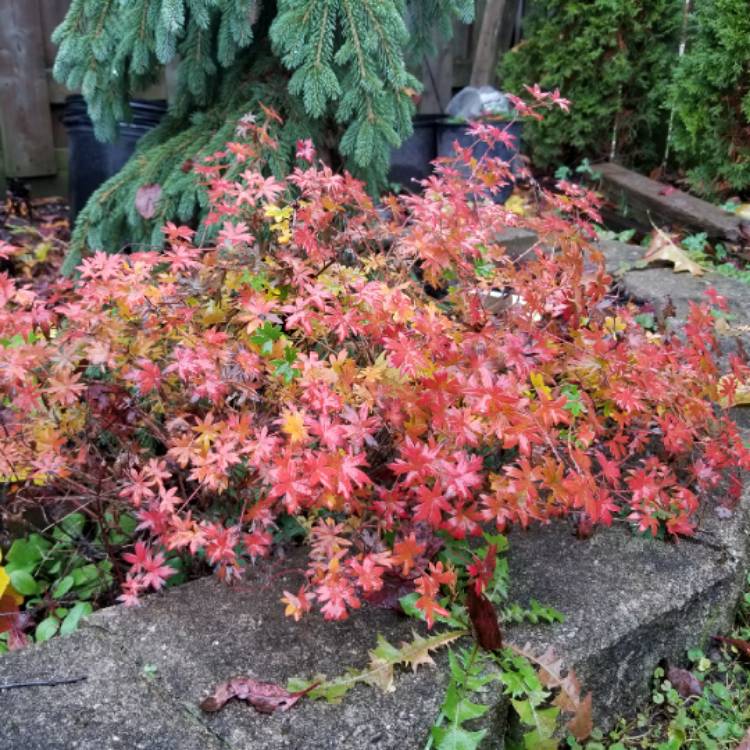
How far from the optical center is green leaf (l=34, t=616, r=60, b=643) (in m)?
1.91

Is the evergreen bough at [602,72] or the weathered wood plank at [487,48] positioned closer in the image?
the evergreen bough at [602,72]

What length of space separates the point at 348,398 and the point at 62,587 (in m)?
0.97

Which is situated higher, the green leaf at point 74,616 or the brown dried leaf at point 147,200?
the brown dried leaf at point 147,200

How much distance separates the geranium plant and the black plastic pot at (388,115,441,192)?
9.66 ft

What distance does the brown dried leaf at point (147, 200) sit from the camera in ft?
9.43

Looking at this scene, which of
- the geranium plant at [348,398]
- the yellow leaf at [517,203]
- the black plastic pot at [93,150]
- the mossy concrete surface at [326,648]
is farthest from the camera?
the yellow leaf at [517,203]

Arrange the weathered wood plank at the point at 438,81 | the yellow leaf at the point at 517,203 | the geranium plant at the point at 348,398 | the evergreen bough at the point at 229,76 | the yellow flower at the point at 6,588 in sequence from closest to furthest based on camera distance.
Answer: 1. the geranium plant at the point at 348,398
2. the yellow flower at the point at 6,588
3. the evergreen bough at the point at 229,76
4. the yellow leaf at the point at 517,203
5. the weathered wood plank at the point at 438,81

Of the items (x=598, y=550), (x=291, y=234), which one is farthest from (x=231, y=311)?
(x=598, y=550)

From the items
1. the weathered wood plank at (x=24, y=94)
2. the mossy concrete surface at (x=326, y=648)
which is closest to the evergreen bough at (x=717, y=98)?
the mossy concrete surface at (x=326, y=648)

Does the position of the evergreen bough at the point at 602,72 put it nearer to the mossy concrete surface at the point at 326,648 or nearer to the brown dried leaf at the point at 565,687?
the mossy concrete surface at the point at 326,648

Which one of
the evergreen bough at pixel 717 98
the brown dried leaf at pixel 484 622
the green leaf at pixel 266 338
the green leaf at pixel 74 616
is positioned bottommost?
the green leaf at pixel 74 616

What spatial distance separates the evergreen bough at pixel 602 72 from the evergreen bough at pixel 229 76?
2.61m

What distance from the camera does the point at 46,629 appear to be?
1.92 metres

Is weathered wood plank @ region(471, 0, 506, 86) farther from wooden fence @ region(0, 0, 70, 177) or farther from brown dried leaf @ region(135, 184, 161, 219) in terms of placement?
brown dried leaf @ region(135, 184, 161, 219)
